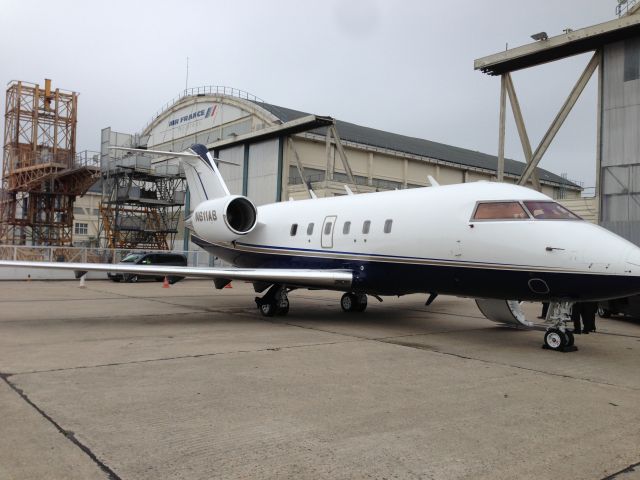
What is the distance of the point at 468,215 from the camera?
9.16 metres

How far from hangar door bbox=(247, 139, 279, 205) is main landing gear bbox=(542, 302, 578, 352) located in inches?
945

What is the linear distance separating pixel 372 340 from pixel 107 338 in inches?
177

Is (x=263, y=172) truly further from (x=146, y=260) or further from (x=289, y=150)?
(x=146, y=260)

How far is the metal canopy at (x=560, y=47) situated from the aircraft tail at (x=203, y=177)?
13948 mm

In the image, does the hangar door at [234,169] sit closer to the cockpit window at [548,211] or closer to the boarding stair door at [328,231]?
the boarding stair door at [328,231]

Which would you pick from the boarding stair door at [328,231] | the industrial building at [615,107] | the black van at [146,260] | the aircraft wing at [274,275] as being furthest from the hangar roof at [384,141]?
the aircraft wing at [274,275]

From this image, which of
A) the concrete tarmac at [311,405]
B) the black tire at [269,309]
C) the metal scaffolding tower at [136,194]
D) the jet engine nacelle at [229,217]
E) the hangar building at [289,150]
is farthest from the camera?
the metal scaffolding tower at [136,194]

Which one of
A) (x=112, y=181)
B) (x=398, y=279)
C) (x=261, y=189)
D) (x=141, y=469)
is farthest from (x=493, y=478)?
(x=112, y=181)

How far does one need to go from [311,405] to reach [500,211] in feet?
17.3

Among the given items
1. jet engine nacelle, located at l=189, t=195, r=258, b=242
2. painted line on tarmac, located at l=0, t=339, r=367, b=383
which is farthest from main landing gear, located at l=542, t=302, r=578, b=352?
jet engine nacelle, located at l=189, t=195, r=258, b=242

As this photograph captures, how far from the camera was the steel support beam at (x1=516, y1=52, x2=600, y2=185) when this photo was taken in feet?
67.6

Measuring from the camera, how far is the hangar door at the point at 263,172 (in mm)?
31797

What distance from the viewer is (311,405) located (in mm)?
5031

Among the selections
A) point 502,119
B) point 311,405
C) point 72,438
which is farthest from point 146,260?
point 72,438
